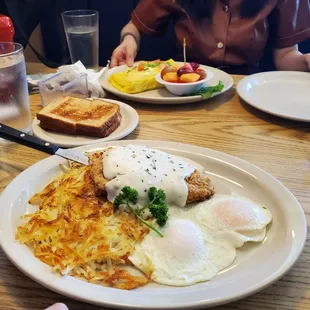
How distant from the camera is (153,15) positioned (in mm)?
2457

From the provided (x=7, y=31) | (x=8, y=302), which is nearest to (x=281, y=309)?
(x=8, y=302)

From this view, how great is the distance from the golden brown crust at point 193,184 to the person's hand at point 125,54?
1.13 meters

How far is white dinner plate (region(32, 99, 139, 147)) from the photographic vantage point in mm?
1356

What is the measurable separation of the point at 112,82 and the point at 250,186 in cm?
94

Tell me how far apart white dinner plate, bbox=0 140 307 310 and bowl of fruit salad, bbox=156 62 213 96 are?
506 millimetres

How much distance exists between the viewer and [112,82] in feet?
6.09

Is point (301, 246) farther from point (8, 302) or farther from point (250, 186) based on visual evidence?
point (8, 302)

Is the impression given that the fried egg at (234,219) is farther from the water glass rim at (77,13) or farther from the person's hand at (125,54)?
the water glass rim at (77,13)

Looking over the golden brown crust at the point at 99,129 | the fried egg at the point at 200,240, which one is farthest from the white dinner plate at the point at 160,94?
the fried egg at the point at 200,240

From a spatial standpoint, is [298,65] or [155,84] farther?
[298,65]

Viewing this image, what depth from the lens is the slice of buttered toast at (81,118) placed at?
1422 millimetres

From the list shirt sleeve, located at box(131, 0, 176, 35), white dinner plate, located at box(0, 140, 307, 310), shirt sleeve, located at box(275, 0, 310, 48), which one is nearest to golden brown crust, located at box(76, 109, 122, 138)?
white dinner plate, located at box(0, 140, 307, 310)

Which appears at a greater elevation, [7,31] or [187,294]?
[7,31]

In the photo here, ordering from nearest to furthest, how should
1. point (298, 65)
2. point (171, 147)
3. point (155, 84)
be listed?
point (171, 147)
point (155, 84)
point (298, 65)
